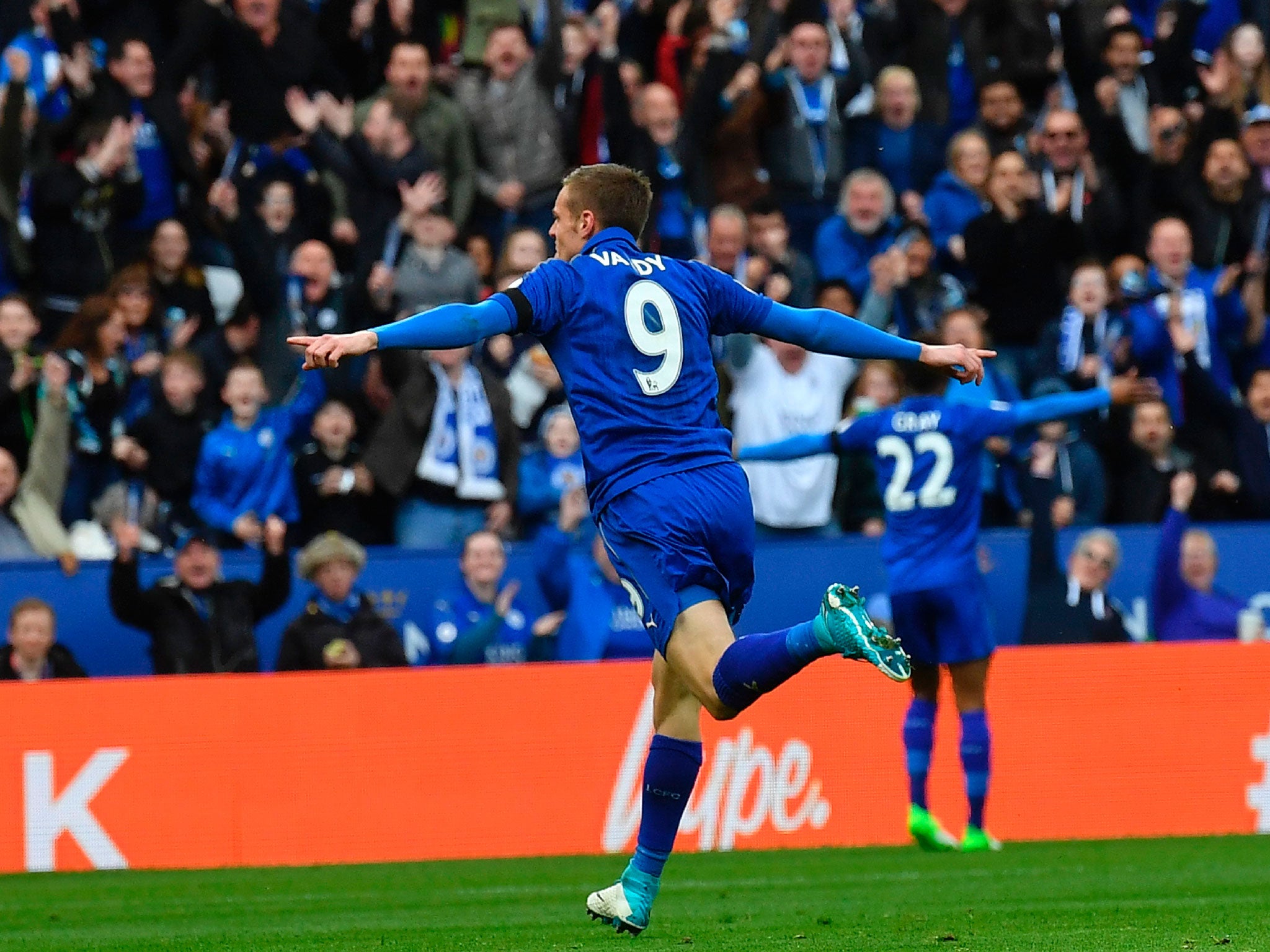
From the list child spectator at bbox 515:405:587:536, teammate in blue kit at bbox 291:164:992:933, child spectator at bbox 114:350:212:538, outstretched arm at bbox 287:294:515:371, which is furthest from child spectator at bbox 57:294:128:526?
outstretched arm at bbox 287:294:515:371

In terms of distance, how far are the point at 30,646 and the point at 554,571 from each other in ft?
9.37

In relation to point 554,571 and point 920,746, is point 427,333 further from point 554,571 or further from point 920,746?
point 554,571

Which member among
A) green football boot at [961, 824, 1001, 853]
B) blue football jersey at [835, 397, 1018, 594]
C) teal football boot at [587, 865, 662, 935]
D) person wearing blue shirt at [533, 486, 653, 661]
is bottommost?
green football boot at [961, 824, 1001, 853]

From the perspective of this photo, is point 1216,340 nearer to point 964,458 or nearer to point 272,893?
point 964,458

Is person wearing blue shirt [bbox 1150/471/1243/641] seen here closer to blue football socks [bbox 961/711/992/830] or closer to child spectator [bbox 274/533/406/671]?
blue football socks [bbox 961/711/992/830]

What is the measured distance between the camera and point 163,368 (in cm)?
1193

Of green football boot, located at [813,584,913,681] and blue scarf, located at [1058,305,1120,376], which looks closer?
green football boot, located at [813,584,913,681]

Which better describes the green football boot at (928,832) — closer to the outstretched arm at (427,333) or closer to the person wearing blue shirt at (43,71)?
the outstretched arm at (427,333)

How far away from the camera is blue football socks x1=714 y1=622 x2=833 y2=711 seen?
18.7ft

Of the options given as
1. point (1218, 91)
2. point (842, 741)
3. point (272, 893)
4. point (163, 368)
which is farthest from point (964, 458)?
point (1218, 91)

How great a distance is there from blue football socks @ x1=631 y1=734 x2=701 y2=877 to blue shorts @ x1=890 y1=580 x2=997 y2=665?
12.4 feet

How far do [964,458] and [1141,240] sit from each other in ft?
14.7

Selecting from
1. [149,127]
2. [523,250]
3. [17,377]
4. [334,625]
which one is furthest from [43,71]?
[334,625]

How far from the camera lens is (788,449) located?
9852mm
